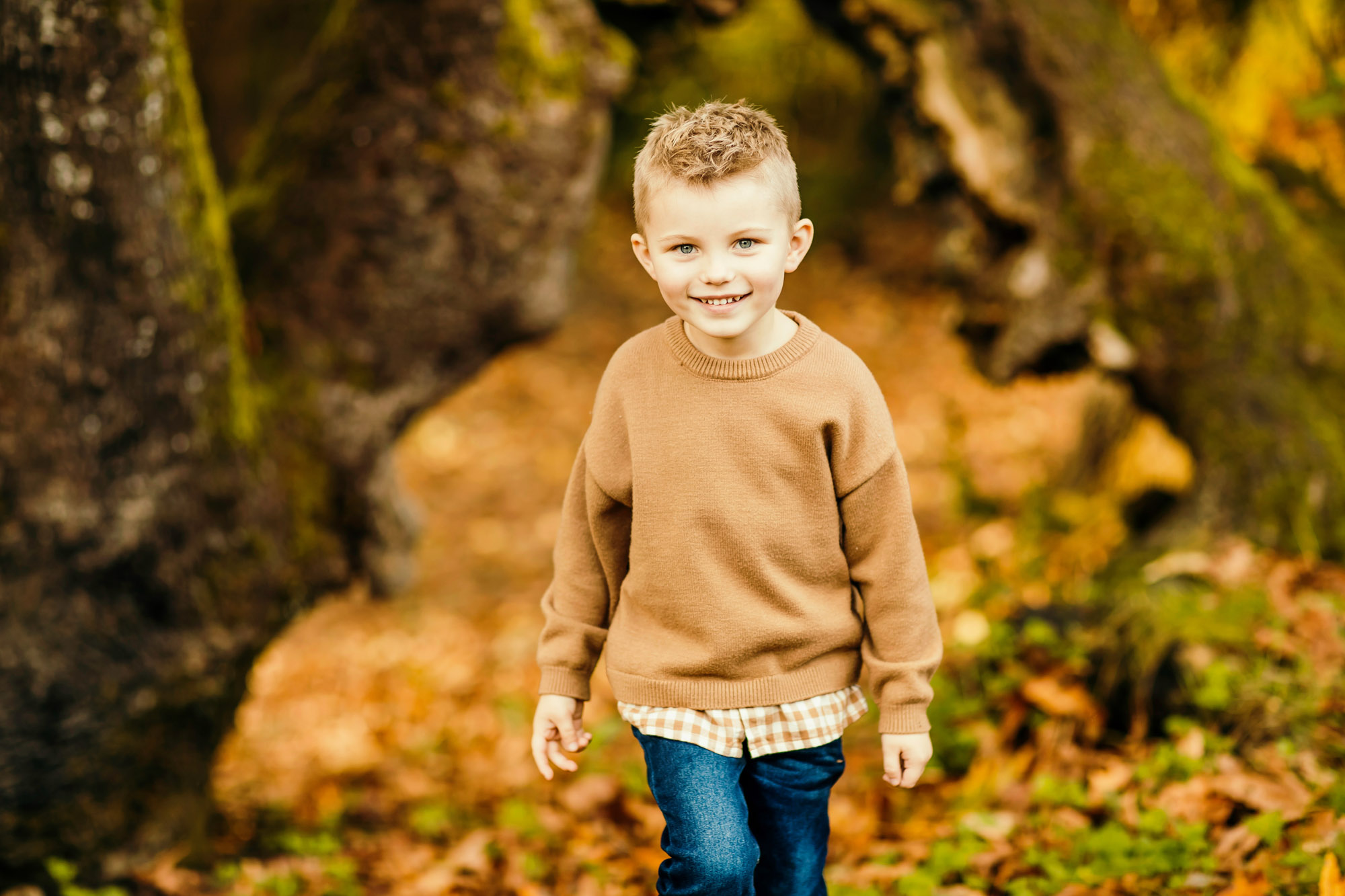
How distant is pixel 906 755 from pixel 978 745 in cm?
195

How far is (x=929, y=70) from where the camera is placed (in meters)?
4.48

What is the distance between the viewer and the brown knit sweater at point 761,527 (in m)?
2.03

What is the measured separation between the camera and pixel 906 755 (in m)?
2.08

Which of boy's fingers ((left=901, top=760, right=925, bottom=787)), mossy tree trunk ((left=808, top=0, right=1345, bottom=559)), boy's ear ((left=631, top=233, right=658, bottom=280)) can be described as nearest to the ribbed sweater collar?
boy's ear ((left=631, top=233, right=658, bottom=280))

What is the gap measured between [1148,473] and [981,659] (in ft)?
8.72

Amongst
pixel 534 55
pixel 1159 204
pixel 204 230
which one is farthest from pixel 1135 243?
pixel 204 230

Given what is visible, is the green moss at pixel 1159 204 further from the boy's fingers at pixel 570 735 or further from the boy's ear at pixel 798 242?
the boy's fingers at pixel 570 735

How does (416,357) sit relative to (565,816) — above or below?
above

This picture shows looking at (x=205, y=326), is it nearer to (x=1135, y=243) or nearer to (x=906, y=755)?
(x=906, y=755)

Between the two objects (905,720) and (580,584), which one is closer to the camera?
(905,720)

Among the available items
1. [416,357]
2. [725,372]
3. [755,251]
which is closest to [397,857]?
[416,357]

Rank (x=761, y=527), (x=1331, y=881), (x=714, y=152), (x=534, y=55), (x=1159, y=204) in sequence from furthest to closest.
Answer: (x=1159, y=204), (x=534, y=55), (x=1331, y=881), (x=761, y=527), (x=714, y=152)

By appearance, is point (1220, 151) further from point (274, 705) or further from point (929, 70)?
point (274, 705)

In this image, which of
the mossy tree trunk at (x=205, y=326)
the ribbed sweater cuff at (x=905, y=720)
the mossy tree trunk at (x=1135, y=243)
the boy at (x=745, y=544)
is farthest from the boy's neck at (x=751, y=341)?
the mossy tree trunk at (x=1135, y=243)
